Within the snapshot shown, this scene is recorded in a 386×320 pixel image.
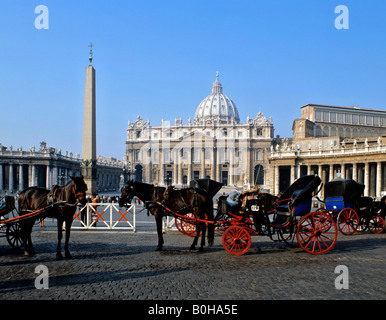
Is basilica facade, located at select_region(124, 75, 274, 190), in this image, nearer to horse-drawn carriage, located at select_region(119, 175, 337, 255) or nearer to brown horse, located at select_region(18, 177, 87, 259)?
horse-drawn carriage, located at select_region(119, 175, 337, 255)

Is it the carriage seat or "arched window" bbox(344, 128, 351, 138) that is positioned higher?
"arched window" bbox(344, 128, 351, 138)

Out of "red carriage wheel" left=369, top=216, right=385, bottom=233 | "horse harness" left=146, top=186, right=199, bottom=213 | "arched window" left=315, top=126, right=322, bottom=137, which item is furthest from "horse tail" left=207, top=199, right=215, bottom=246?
"arched window" left=315, top=126, right=322, bottom=137

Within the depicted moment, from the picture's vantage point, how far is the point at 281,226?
1011 centimetres

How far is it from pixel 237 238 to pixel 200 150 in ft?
290

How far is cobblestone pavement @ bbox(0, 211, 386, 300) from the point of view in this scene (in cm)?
621

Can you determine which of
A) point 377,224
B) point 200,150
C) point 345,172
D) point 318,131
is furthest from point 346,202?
point 200,150

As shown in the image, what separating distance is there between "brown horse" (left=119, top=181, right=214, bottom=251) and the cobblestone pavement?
73 cm

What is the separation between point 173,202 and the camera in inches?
418

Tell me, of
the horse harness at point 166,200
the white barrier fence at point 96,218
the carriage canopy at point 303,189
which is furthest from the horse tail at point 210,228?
the white barrier fence at point 96,218

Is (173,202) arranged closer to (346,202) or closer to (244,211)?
(244,211)

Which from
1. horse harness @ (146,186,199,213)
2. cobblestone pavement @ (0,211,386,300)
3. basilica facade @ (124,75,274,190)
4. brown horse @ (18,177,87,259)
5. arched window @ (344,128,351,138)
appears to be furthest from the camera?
basilica facade @ (124,75,274,190)

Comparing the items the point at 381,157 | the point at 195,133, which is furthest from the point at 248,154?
the point at 381,157
